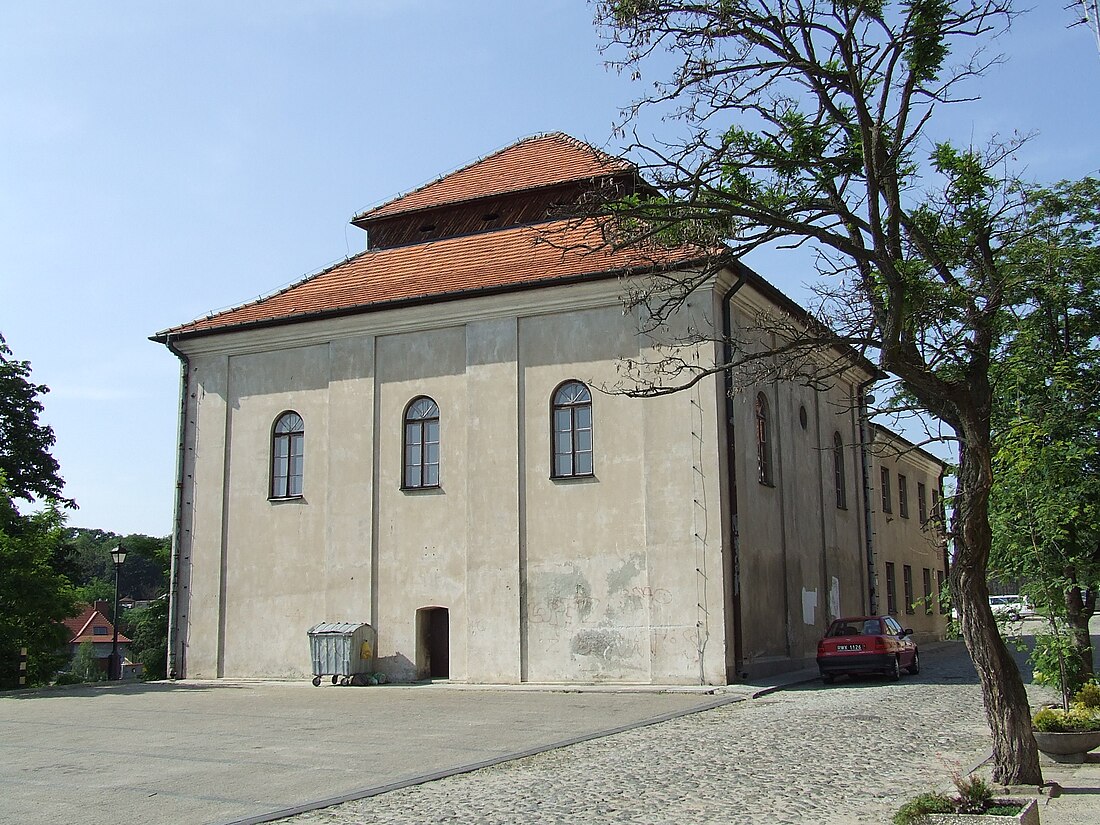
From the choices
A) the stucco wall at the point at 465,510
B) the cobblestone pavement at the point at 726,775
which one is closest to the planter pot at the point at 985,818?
the cobblestone pavement at the point at 726,775

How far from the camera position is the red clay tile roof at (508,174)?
25703mm

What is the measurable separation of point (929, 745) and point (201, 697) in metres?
14.4

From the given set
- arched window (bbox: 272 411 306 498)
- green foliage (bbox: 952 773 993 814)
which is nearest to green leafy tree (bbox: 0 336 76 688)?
arched window (bbox: 272 411 306 498)

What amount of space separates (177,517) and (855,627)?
16424 millimetres

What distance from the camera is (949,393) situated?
29.1 ft

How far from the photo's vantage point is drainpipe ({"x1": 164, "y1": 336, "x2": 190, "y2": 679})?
2553 cm

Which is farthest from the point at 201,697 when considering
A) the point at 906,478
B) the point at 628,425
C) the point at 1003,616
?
the point at 906,478

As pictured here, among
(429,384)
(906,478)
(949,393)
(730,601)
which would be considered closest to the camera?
(949,393)

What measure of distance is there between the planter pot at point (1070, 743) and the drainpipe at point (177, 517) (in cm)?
2060

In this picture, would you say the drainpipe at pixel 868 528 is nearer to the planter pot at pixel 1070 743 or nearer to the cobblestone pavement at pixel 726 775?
the cobblestone pavement at pixel 726 775

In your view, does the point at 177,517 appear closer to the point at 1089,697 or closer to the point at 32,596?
the point at 32,596

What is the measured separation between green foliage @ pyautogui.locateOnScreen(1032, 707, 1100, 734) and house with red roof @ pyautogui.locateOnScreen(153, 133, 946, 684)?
30.8ft

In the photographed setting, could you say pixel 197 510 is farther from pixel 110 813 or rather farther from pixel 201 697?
pixel 110 813

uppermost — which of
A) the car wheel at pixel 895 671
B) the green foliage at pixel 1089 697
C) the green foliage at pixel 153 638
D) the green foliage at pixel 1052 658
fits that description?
the green foliage at pixel 1052 658
